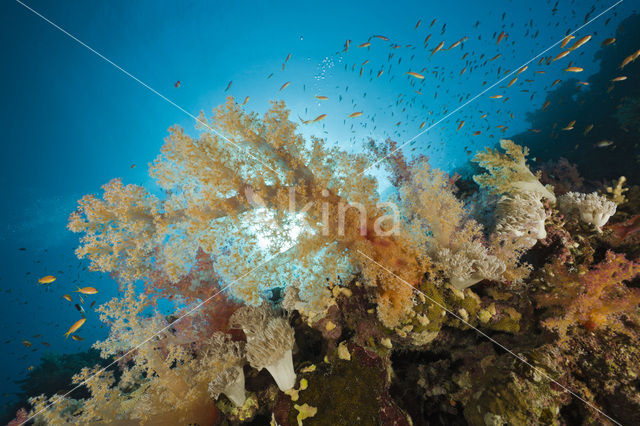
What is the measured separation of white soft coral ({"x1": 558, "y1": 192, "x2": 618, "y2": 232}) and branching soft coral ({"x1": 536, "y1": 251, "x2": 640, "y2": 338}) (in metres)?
1.14

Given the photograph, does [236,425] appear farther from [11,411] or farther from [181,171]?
[11,411]

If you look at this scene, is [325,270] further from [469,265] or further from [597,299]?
[597,299]

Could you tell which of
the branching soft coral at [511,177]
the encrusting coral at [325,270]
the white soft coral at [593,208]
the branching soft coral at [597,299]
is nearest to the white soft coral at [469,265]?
the encrusting coral at [325,270]

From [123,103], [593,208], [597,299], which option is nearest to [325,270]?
[597,299]

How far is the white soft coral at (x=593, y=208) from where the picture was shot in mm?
3996

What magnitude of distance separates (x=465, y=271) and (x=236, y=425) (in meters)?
4.23

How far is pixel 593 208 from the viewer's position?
403 cm

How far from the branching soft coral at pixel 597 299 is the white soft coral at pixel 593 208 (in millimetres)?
1137

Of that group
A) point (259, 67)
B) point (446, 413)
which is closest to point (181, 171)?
point (446, 413)

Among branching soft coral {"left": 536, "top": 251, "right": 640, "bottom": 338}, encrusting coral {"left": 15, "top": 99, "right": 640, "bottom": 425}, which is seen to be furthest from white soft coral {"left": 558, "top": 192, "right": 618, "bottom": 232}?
branching soft coral {"left": 536, "top": 251, "right": 640, "bottom": 338}

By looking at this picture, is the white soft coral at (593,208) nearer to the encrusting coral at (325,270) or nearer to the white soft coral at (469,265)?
the encrusting coral at (325,270)

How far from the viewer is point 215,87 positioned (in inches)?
2552

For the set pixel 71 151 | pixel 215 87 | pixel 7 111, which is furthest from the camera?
pixel 215 87

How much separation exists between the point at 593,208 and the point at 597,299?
1836 millimetres
